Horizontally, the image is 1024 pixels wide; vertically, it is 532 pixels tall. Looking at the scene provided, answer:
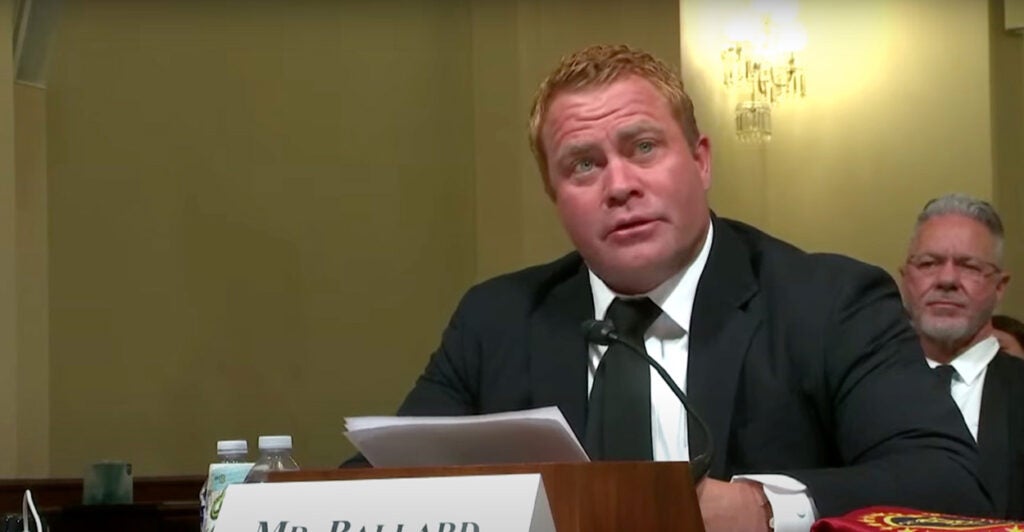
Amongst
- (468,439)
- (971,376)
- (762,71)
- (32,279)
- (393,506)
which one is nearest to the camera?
(393,506)

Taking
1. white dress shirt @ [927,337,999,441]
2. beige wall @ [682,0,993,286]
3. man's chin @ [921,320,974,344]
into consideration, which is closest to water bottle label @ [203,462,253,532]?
white dress shirt @ [927,337,999,441]

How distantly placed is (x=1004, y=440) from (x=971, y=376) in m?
0.27

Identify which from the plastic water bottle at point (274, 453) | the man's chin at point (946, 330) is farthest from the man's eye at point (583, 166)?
the man's chin at point (946, 330)

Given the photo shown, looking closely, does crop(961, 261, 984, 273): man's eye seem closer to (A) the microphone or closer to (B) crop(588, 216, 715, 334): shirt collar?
(B) crop(588, 216, 715, 334): shirt collar

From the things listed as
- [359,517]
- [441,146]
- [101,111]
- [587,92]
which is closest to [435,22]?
[441,146]

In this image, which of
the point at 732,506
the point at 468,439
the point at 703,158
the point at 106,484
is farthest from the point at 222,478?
the point at 106,484

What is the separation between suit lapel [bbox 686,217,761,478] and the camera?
7.08ft

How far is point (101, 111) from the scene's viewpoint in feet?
20.4

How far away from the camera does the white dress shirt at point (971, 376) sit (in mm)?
3461

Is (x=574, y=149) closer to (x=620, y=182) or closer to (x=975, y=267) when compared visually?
(x=620, y=182)

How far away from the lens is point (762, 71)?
7.26 meters

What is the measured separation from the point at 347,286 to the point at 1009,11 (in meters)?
3.39

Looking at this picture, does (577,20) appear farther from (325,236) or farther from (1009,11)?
(1009,11)

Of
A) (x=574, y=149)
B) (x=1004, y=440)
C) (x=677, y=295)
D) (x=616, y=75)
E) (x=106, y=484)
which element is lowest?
(x=106, y=484)
